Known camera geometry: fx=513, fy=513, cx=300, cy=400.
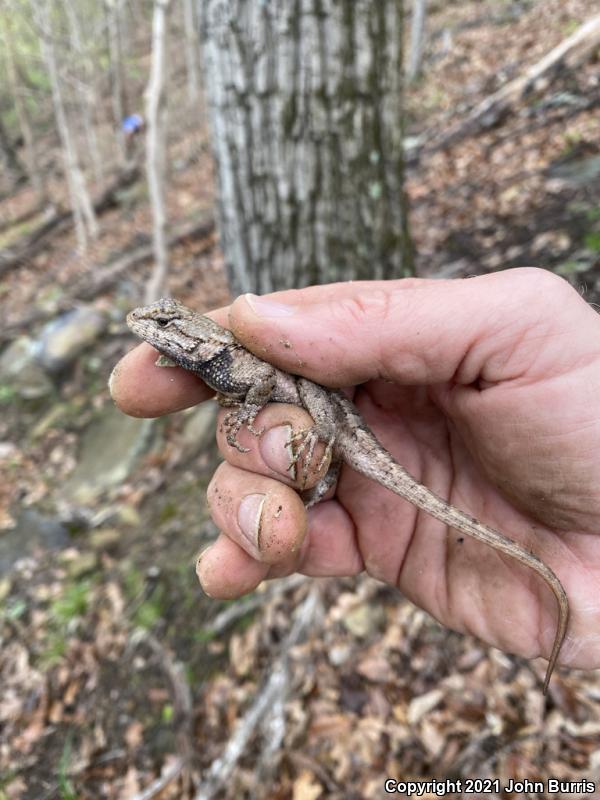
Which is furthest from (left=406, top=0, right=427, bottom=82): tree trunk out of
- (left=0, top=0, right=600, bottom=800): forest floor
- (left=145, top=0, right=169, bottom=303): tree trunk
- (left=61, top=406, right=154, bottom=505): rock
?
(left=61, top=406, right=154, bottom=505): rock

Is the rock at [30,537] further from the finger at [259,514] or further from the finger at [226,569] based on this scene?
the finger at [259,514]

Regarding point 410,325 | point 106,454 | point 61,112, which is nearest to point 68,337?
point 106,454

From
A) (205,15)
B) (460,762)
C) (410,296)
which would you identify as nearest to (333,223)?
(205,15)

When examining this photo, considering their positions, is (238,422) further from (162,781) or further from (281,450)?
(162,781)

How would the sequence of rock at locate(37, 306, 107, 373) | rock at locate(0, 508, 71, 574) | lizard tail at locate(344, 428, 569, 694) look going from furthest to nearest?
rock at locate(37, 306, 107, 373) < rock at locate(0, 508, 71, 574) < lizard tail at locate(344, 428, 569, 694)

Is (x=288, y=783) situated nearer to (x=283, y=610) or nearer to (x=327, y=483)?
(x=283, y=610)

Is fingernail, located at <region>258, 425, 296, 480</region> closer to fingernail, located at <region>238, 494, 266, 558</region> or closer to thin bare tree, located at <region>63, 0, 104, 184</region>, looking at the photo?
fingernail, located at <region>238, 494, 266, 558</region>

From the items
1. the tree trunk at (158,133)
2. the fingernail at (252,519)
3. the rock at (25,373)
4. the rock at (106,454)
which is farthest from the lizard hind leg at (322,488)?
the rock at (25,373)
